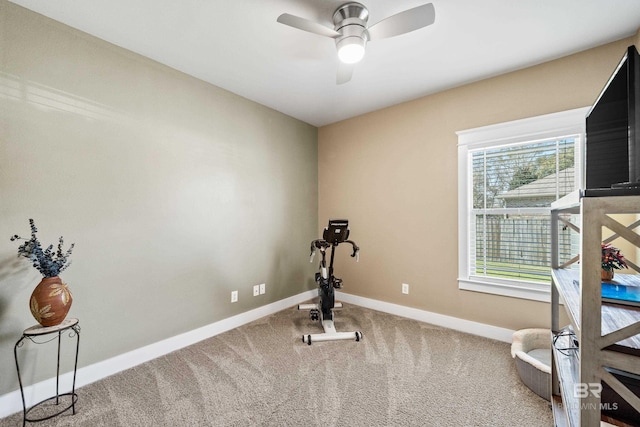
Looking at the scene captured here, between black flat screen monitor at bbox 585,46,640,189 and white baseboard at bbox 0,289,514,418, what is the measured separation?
2.12m

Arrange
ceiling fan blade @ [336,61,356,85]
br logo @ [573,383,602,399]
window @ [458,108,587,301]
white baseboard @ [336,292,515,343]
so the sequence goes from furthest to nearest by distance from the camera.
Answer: white baseboard @ [336,292,515,343]
window @ [458,108,587,301]
ceiling fan blade @ [336,61,356,85]
br logo @ [573,383,602,399]

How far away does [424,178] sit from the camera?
3.22 m

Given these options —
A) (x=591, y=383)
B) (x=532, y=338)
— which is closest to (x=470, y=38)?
(x=591, y=383)

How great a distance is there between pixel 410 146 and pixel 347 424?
283 cm

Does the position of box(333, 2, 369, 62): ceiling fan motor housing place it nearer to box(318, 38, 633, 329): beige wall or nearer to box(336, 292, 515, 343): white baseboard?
box(318, 38, 633, 329): beige wall

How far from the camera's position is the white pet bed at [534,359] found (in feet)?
6.12

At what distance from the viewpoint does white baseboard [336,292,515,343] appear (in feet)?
8.99

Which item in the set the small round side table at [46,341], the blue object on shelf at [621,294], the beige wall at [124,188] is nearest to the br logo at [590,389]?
the blue object on shelf at [621,294]

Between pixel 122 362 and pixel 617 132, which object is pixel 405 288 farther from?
pixel 122 362

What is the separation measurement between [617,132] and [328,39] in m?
1.90

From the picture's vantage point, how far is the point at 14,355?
1.80 metres

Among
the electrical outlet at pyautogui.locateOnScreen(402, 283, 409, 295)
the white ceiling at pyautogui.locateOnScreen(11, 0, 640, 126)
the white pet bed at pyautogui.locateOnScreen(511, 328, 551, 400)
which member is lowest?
the white pet bed at pyautogui.locateOnScreen(511, 328, 551, 400)

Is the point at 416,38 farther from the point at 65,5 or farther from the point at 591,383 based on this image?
the point at 65,5

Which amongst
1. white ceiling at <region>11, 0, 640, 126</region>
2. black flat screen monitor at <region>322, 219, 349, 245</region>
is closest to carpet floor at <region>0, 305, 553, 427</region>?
black flat screen monitor at <region>322, 219, 349, 245</region>
